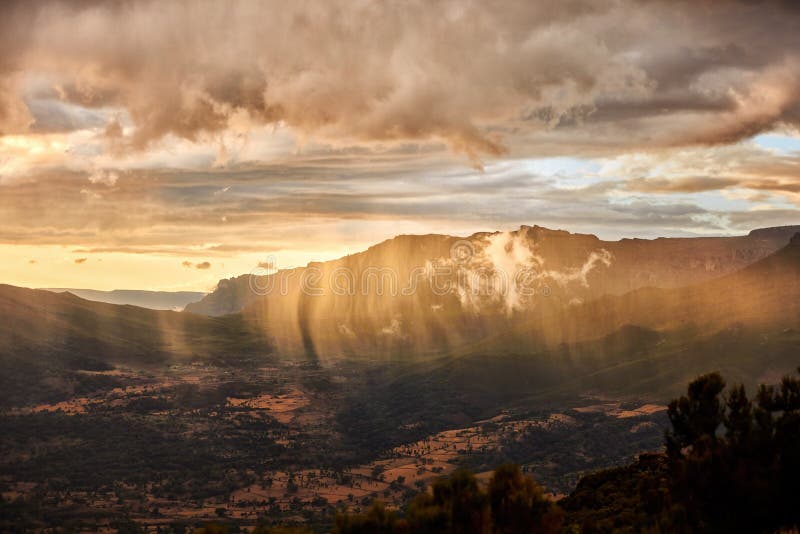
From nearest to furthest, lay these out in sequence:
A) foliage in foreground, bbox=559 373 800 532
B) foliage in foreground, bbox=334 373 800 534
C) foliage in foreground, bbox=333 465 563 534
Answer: foliage in foreground, bbox=333 465 563 534
foliage in foreground, bbox=334 373 800 534
foliage in foreground, bbox=559 373 800 532

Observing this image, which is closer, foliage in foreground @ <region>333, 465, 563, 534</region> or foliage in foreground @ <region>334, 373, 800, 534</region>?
foliage in foreground @ <region>333, 465, 563, 534</region>

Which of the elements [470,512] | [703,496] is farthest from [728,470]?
[470,512]

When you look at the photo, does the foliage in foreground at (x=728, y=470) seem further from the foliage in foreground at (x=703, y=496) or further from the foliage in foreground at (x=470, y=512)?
the foliage in foreground at (x=470, y=512)

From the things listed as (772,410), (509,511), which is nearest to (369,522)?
(509,511)

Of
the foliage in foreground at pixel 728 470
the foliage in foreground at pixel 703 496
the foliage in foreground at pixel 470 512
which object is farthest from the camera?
the foliage in foreground at pixel 728 470

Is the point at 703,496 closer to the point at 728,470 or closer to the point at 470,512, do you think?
the point at 728,470

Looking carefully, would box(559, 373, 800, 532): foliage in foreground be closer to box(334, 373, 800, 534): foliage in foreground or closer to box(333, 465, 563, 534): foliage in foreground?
box(334, 373, 800, 534): foliage in foreground

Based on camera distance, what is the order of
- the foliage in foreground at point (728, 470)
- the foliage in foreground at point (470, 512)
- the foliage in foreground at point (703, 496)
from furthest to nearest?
the foliage in foreground at point (728, 470)
the foliage in foreground at point (703, 496)
the foliage in foreground at point (470, 512)

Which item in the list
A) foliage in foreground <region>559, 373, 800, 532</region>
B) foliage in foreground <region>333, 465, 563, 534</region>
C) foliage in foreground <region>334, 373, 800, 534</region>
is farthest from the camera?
foliage in foreground <region>559, 373, 800, 532</region>

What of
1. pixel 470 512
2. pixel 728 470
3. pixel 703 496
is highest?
pixel 728 470

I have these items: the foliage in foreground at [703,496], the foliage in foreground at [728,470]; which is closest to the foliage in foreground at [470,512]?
the foliage in foreground at [703,496]

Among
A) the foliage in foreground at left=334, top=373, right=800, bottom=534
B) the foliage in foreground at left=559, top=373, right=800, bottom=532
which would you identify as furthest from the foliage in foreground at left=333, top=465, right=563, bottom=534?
the foliage in foreground at left=559, top=373, right=800, bottom=532

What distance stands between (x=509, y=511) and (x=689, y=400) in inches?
774

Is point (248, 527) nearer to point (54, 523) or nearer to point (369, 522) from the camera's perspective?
point (54, 523)
